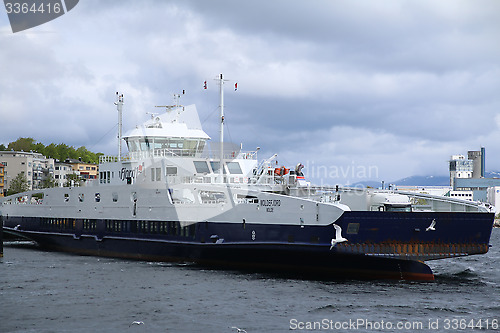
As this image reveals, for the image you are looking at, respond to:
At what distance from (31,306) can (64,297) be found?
2.01 meters

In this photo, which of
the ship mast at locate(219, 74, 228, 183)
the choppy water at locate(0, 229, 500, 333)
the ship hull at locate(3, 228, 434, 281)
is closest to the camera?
the choppy water at locate(0, 229, 500, 333)

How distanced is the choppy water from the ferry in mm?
1433

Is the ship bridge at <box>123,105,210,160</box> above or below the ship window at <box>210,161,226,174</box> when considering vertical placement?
above

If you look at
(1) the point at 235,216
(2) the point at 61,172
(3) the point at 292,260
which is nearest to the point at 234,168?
(1) the point at 235,216

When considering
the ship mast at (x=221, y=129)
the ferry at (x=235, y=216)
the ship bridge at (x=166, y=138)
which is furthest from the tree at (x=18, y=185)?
the ship mast at (x=221, y=129)

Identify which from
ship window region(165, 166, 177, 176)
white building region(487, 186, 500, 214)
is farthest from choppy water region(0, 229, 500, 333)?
white building region(487, 186, 500, 214)

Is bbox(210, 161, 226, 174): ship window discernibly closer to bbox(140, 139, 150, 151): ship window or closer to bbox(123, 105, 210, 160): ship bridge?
bbox(123, 105, 210, 160): ship bridge

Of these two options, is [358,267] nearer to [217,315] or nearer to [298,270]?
[298,270]

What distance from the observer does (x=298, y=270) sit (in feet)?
105

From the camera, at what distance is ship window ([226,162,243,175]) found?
39875 millimetres

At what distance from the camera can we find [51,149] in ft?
441

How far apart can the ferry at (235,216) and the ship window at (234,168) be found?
11cm

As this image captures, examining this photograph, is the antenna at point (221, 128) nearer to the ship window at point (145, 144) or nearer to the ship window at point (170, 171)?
the ship window at point (170, 171)

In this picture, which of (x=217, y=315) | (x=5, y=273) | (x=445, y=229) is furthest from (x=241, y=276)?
(x=5, y=273)
